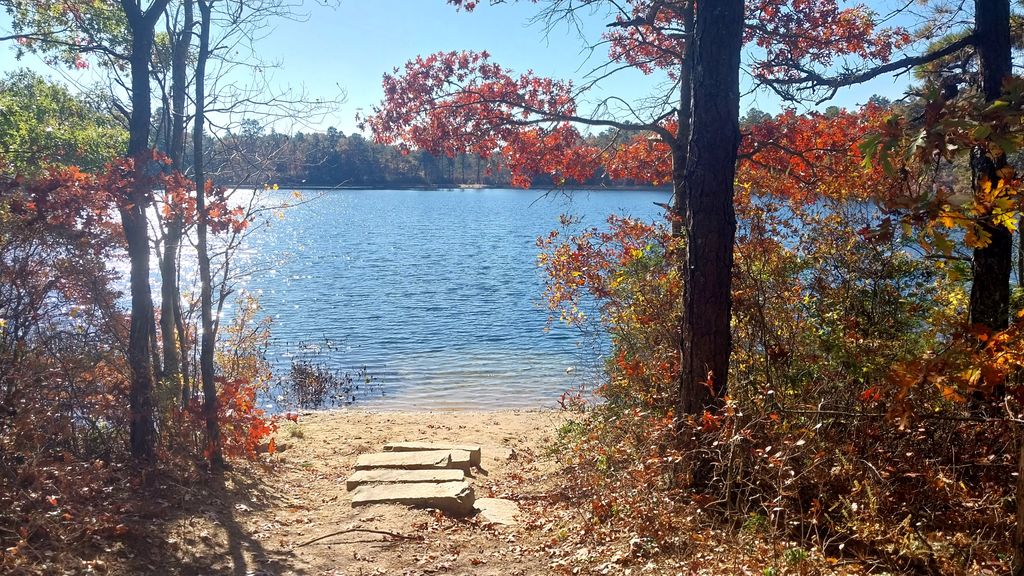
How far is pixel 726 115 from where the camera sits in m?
5.91

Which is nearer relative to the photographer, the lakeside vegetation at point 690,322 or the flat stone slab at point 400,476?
the lakeside vegetation at point 690,322

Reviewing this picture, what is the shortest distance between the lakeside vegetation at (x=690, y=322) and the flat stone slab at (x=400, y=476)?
32.1 inches

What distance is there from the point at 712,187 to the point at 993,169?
277 centimetres

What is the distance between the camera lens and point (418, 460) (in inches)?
359

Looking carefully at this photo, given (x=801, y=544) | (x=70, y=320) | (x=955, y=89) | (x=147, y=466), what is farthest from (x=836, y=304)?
(x=70, y=320)

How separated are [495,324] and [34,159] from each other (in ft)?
55.4

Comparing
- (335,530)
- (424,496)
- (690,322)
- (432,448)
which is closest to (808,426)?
(690,322)

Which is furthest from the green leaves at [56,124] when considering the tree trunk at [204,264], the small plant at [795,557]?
the small plant at [795,557]

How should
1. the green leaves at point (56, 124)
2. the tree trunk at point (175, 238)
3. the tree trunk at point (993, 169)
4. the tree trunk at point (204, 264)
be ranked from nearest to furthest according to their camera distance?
the tree trunk at point (993, 169)
the tree trunk at point (204, 264)
the tree trunk at point (175, 238)
the green leaves at point (56, 124)

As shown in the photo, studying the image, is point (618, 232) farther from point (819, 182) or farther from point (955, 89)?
point (955, 89)

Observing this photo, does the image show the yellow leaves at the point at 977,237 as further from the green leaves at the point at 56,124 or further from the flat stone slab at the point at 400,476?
the green leaves at the point at 56,124

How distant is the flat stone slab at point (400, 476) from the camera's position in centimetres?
825

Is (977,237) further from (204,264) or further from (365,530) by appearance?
(204,264)

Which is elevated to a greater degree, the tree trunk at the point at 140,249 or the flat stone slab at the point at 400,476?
the tree trunk at the point at 140,249
